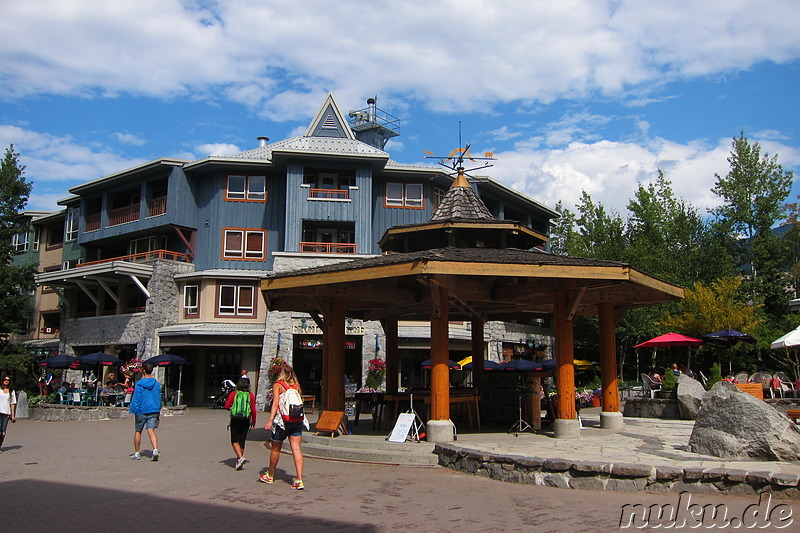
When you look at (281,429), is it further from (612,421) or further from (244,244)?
(244,244)

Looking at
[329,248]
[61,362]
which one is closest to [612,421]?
[329,248]

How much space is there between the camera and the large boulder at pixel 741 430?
9.37m

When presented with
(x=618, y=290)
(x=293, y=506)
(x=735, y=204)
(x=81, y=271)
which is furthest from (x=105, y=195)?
(x=735, y=204)

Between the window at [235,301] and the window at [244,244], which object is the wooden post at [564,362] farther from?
the window at [244,244]

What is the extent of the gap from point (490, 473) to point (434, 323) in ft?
10.9

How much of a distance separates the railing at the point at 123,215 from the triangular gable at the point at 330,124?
10763 millimetres

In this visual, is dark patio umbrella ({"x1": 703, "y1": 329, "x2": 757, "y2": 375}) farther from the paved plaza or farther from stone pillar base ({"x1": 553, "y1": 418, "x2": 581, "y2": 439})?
stone pillar base ({"x1": 553, "y1": 418, "x2": 581, "y2": 439})

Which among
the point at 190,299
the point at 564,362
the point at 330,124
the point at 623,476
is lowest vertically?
the point at 623,476

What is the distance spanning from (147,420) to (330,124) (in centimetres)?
2992

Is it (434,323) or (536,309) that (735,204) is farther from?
(434,323)

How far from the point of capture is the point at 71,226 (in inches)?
1736

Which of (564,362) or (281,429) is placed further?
(564,362)

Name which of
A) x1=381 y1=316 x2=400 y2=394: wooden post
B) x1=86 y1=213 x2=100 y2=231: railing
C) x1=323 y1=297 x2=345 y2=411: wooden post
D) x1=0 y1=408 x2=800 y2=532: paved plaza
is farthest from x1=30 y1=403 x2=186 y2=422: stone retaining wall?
x1=86 y1=213 x2=100 y2=231: railing

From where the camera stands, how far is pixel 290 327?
32.5 metres
